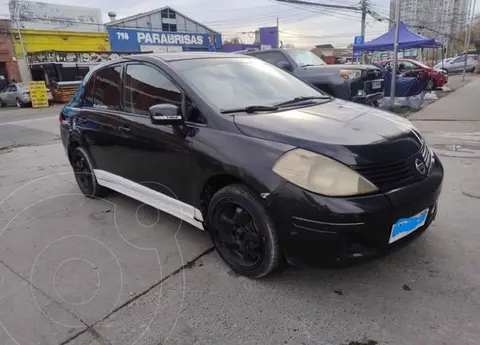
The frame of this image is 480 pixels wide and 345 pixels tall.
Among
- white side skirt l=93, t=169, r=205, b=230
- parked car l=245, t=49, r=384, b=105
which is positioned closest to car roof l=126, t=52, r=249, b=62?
white side skirt l=93, t=169, r=205, b=230

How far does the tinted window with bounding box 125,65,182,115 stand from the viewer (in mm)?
3123

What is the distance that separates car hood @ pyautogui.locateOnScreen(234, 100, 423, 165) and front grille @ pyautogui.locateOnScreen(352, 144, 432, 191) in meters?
0.03

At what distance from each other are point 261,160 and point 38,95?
22810 millimetres

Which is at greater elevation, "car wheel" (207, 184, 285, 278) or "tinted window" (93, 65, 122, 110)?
"tinted window" (93, 65, 122, 110)

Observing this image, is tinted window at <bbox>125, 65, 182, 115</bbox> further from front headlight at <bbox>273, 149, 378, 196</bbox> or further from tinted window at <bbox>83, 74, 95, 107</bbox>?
front headlight at <bbox>273, 149, 378, 196</bbox>

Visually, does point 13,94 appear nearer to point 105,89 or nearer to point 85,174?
point 85,174

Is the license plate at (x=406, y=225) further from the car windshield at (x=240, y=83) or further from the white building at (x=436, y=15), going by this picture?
the white building at (x=436, y=15)

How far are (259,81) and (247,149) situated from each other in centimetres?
113

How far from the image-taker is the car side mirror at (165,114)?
282 cm

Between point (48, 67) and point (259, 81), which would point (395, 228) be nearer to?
point (259, 81)

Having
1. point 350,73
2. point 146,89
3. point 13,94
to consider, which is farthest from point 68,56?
point 146,89

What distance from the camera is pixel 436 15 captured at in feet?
130

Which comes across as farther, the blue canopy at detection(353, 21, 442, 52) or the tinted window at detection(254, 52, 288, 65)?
the blue canopy at detection(353, 21, 442, 52)

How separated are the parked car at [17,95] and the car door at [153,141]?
22232 millimetres
